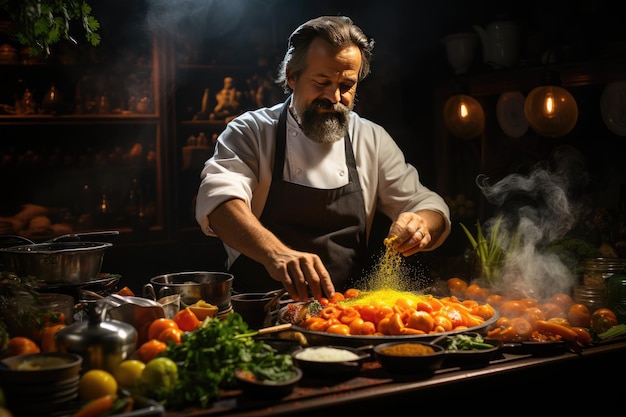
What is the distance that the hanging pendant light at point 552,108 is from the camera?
14.4 ft

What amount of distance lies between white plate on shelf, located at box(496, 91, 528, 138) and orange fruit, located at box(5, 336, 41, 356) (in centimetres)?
413

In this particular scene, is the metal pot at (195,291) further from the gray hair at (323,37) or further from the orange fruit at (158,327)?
the gray hair at (323,37)

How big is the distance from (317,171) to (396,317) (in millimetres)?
1402

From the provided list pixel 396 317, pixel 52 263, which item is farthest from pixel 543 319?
pixel 52 263

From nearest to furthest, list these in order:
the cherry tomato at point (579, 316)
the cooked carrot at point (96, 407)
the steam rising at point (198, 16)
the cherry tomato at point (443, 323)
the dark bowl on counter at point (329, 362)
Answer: the cooked carrot at point (96, 407), the dark bowl on counter at point (329, 362), the cherry tomato at point (443, 323), the cherry tomato at point (579, 316), the steam rising at point (198, 16)

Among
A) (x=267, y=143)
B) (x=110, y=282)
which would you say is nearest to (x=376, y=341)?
(x=110, y=282)

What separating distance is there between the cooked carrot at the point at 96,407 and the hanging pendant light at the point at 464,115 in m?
4.11

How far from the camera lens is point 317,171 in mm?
3533

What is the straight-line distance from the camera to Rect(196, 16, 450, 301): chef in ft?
10.9

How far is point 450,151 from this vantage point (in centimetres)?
600

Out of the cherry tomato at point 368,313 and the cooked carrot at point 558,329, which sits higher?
the cherry tomato at point 368,313

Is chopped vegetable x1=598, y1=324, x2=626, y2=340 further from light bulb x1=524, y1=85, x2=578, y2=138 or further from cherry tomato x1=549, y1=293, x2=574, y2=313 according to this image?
light bulb x1=524, y1=85, x2=578, y2=138

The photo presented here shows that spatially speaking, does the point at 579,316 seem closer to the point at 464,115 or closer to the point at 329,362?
the point at 329,362

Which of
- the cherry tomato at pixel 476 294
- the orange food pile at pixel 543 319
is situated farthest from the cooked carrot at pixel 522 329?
the cherry tomato at pixel 476 294
